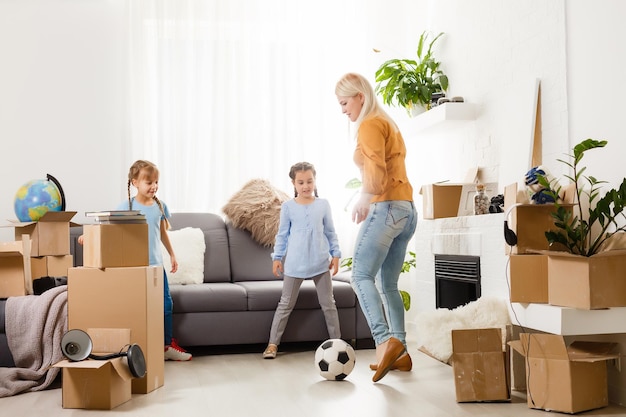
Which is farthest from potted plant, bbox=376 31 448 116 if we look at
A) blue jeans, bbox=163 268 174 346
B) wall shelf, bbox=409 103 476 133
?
blue jeans, bbox=163 268 174 346

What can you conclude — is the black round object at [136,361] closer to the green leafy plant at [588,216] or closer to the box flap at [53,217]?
the box flap at [53,217]

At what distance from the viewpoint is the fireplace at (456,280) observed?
12.9ft

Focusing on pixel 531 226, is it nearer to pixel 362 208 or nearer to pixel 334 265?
pixel 362 208

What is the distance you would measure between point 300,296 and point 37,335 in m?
1.56

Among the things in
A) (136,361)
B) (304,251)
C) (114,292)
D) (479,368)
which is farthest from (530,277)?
(114,292)

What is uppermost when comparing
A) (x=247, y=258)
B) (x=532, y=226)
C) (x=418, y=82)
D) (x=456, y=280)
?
(x=418, y=82)

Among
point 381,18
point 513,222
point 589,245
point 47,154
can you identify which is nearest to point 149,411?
point 513,222

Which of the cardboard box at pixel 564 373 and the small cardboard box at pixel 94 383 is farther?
the small cardboard box at pixel 94 383

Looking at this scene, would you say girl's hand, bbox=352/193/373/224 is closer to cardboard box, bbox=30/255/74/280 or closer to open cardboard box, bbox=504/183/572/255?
open cardboard box, bbox=504/183/572/255

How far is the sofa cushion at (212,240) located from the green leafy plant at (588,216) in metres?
2.48

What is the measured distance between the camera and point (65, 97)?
527cm

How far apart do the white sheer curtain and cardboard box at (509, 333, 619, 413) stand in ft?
9.16

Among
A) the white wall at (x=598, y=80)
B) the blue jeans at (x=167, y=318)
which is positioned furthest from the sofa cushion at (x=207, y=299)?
the white wall at (x=598, y=80)

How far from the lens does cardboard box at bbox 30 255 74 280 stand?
393 centimetres
